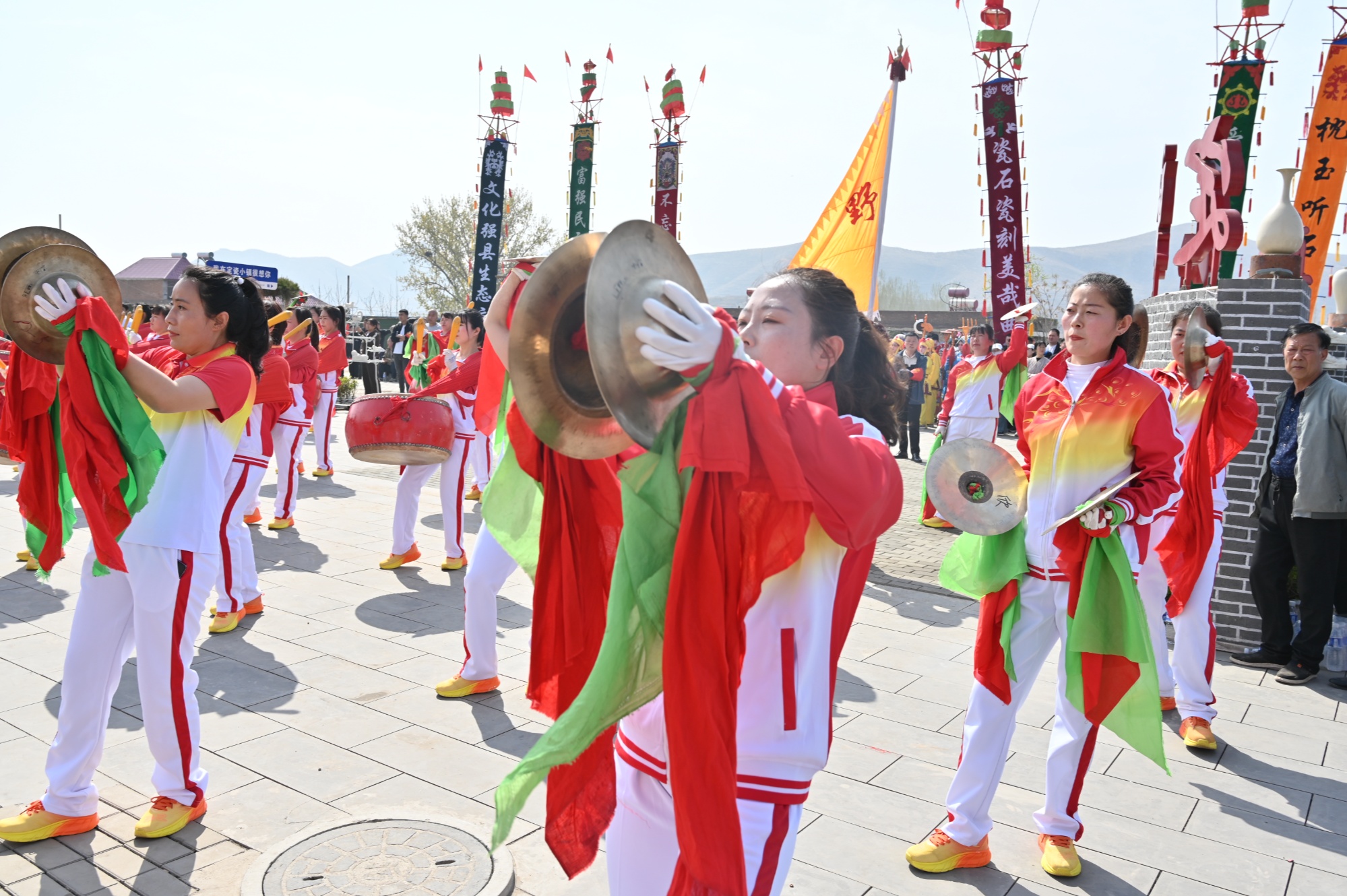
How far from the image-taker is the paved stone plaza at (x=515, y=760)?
333 centimetres

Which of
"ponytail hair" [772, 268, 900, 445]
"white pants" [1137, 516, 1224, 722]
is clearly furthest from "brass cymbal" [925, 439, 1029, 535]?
"white pants" [1137, 516, 1224, 722]

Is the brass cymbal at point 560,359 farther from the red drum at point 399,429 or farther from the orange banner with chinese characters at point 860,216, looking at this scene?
the orange banner with chinese characters at point 860,216

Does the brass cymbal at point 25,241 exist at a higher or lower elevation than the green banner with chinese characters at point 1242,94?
lower

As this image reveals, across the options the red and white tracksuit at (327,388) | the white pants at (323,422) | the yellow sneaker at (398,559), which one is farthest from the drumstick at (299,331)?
the white pants at (323,422)

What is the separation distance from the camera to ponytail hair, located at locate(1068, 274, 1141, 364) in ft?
11.7

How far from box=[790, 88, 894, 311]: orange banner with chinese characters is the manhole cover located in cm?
743

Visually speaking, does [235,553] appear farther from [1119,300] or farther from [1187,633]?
[1187,633]

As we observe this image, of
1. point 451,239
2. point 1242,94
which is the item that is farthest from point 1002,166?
point 451,239

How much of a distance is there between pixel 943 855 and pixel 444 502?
17.0 ft

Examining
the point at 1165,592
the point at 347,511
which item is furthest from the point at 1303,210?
the point at 347,511

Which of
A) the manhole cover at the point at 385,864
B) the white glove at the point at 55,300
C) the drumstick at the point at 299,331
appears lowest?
the manhole cover at the point at 385,864

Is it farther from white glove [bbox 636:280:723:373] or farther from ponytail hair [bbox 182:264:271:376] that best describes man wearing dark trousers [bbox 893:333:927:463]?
white glove [bbox 636:280:723:373]

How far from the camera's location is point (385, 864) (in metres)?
3.23

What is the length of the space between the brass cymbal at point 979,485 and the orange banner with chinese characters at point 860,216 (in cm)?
645
